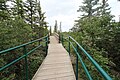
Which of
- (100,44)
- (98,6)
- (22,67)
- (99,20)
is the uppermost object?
(98,6)

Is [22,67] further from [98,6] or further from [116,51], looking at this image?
[98,6]

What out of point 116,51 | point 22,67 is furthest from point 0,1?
point 116,51

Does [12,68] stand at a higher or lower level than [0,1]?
lower

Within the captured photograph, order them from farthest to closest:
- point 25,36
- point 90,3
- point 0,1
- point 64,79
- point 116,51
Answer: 1. point 90,3
2. point 0,1
3. point 116,51
4. point 25,36
5. point 64,79

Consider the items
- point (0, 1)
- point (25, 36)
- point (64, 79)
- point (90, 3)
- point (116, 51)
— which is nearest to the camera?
point (64, 79)

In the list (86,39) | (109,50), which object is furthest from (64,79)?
(109,50)

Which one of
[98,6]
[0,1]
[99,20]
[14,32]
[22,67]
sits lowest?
[22,67]

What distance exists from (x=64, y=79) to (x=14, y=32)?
5.37 metres

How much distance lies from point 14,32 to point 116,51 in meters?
6.59

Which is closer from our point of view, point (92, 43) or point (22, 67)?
point (22, 67)

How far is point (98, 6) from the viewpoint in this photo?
30.0m

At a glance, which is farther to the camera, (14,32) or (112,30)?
(112,30)

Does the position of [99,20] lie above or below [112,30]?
above

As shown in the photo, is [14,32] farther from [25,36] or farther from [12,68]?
[12,68]
